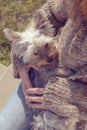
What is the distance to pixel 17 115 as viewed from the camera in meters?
2.01

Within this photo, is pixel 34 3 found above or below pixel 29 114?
above

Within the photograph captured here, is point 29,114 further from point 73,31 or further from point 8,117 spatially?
point 73,31

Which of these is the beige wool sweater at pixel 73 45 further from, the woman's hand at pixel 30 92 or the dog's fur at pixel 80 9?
the woman's hand at pixel 30 92

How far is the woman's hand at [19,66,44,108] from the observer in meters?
1.79

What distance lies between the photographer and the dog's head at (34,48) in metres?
1.70

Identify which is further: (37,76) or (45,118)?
(37,76)

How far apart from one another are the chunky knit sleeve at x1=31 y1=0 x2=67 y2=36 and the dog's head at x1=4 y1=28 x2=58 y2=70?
38 mm

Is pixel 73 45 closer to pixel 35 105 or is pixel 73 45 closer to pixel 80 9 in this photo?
pixel 80 9

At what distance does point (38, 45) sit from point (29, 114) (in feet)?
1.35

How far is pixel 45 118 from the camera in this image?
5.67 ft

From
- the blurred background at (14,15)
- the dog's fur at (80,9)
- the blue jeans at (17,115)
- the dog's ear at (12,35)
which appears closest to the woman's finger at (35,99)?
the blue jeans at (17,115)

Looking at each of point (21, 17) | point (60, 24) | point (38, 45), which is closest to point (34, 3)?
point (21, 17)

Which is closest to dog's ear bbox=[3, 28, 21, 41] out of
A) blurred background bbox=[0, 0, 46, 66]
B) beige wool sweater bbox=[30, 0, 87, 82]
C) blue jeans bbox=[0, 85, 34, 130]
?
beige wool sweater bbox=[30, 0, 87, 82]

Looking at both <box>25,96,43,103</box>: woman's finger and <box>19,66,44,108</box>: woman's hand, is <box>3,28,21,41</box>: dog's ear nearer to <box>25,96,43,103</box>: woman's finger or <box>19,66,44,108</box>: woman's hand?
<box>19,66,44,108</box>: woman's hand
